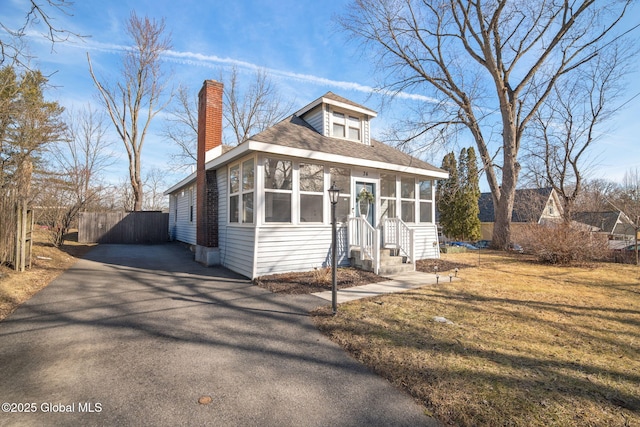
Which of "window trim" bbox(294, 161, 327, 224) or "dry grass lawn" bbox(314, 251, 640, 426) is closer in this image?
"dry grass lawn" bbox(314, 251, 640, 426)

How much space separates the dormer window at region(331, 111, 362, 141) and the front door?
78.6 inches

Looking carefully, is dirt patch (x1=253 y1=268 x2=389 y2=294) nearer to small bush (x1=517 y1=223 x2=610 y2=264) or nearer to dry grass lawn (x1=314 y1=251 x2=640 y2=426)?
dry grass lawn (x1=314 y1=251 x2=640 y2=426)

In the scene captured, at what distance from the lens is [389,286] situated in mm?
6594

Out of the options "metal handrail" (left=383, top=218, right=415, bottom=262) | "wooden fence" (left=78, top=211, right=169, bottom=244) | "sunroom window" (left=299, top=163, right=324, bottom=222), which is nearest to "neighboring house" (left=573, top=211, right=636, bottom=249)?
"metal handrail" (left=383, top=218, right=415, bottom=262)

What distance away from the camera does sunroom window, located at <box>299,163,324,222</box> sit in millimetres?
7941

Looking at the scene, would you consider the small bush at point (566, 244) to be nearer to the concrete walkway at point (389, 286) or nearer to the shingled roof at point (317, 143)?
the shingled roof at point (317, 143)

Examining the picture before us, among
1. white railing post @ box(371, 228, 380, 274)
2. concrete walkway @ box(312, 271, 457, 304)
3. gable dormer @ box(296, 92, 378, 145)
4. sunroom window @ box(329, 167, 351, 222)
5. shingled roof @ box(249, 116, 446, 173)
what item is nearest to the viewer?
concrete walkway @ box(312, 271, 457, 304)

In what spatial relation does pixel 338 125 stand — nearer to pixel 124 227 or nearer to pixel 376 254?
pixel 376 254

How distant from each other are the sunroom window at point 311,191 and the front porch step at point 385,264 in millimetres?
1488

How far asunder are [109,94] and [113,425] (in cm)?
2427

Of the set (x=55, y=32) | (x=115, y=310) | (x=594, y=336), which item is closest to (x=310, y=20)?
(x=55, y=32)

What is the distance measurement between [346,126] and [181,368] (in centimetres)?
875

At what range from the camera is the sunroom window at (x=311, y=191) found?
7.94m

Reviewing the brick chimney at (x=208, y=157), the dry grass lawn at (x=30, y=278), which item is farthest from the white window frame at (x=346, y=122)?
the dry grass lawn at (x=30, y=278)
